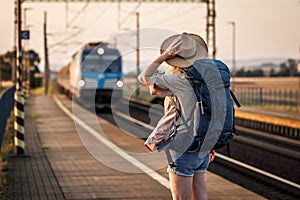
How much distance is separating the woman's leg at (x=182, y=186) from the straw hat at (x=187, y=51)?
2.84 ft

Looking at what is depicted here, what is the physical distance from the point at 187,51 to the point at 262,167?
10755 mm

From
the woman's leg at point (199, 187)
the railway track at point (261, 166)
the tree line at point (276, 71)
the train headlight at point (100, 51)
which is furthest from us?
the tree line at point (276, 71)

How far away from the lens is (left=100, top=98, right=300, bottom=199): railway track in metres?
11.8

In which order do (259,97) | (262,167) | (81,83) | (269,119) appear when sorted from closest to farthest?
1. (262,167)
2. (269,119)
3. (81,83)
4. (259,97)

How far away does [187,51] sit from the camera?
16.6ft

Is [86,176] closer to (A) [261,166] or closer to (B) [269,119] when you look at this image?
(A) [261,166]

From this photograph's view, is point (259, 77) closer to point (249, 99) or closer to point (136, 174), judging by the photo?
point (249, 99)

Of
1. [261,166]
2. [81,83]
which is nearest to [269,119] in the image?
[81,83]

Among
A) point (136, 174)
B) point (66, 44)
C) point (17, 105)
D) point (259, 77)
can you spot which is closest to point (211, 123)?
point (136, 174)

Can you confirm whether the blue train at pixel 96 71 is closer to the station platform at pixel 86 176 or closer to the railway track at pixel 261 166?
the railway track at pixel 261 166

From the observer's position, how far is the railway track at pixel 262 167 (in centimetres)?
1182

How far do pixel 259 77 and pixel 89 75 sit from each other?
66.7 meters

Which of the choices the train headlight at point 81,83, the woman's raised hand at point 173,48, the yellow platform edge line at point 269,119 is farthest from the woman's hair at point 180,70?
the train headlight at point 81,83

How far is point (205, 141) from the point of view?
16.6 ft
